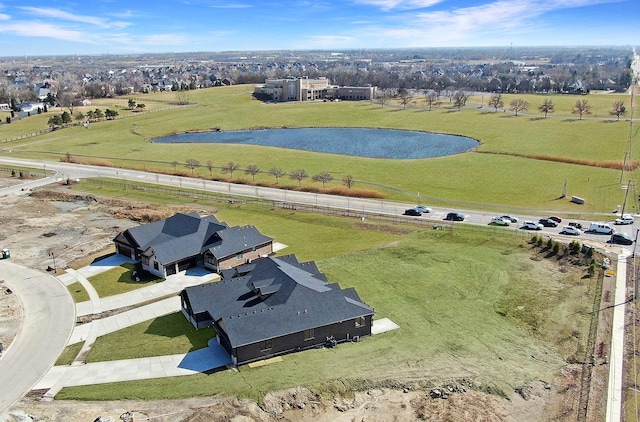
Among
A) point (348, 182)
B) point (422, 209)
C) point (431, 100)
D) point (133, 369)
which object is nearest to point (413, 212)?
point (422, 209)

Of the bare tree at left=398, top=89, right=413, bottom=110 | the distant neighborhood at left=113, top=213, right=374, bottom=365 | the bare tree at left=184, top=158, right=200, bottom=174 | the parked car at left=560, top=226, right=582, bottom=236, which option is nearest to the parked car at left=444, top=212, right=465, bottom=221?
the parked car at left=560, top=226, right=582, bottom=236

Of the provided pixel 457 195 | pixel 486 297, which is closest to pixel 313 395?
pixel 486 297

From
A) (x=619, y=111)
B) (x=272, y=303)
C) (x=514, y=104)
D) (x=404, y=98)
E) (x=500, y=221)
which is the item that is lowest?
(x=272, y=303)

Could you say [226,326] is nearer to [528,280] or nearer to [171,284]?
[171,284]

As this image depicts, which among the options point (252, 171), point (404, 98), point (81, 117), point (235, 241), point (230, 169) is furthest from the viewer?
point (404, 98)

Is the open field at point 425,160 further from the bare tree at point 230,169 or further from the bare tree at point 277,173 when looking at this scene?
the bare tree at point 230,169

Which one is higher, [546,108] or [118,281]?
[546,108]

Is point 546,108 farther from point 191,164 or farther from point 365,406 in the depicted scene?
point 365,406
